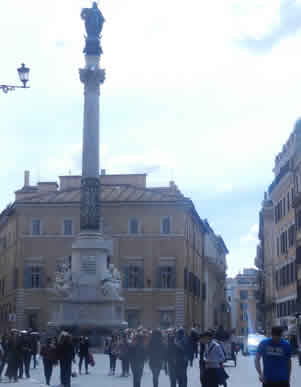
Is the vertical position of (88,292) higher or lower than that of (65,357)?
higher

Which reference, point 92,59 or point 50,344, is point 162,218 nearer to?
point 92,59

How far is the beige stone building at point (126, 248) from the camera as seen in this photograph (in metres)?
67.9

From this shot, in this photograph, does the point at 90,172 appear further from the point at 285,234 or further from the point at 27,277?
the point at 27,277

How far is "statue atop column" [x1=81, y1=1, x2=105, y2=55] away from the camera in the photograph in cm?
4825

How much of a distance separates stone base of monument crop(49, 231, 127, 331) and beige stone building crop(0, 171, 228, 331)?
72.0 ft

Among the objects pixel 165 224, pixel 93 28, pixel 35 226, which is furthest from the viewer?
pixel 35 226

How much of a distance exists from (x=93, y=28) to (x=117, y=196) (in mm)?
25327

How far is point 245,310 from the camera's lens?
6860 inches

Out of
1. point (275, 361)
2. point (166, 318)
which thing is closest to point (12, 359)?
point (275, 361)

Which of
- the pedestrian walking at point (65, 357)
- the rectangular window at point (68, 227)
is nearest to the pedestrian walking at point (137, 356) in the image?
the pedestrian walking at point (65, 357)

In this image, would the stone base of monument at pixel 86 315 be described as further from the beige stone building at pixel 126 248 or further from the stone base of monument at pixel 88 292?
the beige stone building at pixel 126 248

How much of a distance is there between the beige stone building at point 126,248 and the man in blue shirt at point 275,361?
5636cm

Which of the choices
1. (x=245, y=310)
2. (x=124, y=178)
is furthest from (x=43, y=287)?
(x=245, y=310)

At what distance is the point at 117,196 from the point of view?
71938 mm
